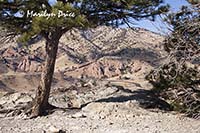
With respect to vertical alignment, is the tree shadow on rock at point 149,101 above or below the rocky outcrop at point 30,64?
below

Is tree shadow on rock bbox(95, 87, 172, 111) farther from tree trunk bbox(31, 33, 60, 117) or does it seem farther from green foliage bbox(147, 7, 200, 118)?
tree trunk bbox(31, 33, 60, 117)

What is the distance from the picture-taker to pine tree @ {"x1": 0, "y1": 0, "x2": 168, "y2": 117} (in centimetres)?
1211

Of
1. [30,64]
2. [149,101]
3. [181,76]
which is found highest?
[30,64]

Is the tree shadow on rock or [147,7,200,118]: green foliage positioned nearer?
[147,7,200,118]: green foliage

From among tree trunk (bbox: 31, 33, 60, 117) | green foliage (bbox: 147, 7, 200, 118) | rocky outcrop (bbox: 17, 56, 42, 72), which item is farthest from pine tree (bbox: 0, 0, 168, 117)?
rocky outcrop (bbox: 17, 56, 42, 72)

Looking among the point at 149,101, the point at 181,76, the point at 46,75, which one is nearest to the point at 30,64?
the point at 149,101

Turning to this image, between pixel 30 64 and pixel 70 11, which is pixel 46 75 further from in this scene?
pixel 30 64

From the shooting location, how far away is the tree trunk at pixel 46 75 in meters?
14.5

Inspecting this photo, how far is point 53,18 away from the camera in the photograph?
1202 cm

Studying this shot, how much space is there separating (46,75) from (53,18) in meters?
3.13

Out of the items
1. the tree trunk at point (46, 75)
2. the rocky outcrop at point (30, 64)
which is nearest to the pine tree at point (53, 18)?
the tree trunk at point (46, 75)

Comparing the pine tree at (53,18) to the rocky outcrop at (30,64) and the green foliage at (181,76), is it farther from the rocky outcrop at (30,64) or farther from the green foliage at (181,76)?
the rocky outcrop at (30,64)

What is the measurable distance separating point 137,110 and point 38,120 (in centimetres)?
342

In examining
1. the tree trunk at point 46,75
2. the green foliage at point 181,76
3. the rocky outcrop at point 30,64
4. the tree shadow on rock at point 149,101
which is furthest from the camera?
the rocky outcrop at point 30,64
